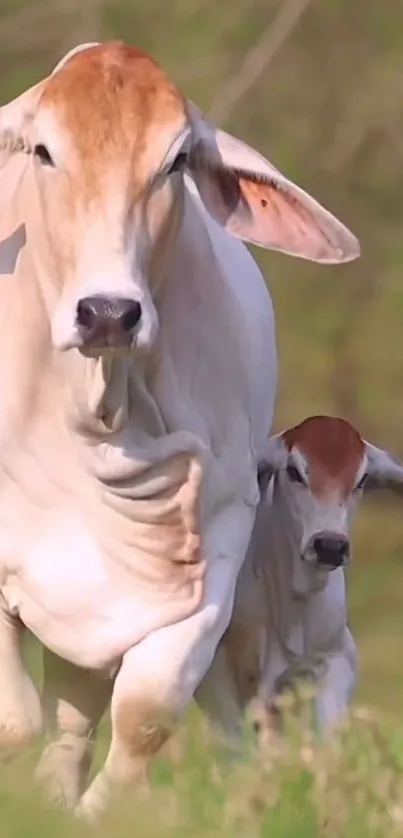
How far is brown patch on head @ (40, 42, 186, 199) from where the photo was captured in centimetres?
489

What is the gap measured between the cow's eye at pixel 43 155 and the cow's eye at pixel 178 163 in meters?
0.25

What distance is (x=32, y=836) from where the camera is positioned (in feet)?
11.0

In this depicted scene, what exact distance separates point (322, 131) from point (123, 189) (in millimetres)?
8359

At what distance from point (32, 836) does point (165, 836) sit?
25 centimetres

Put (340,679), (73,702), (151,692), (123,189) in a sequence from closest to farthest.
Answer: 1. (123,189)
2. (151,692)
3. (73,702)
4. (340,679)

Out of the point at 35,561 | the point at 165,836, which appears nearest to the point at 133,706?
the point at 35,561

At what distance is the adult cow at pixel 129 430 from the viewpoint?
5.05 m

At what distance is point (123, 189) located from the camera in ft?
15.9

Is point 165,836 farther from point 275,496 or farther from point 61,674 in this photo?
point 275,496

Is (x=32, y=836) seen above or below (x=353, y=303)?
above

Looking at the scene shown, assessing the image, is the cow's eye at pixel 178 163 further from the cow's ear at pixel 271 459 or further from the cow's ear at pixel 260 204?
the cow's ear at pixel 271 459

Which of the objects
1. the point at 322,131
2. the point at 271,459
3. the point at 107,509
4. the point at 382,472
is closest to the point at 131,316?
the point at 107,509

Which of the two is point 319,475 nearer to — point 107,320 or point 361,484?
point 361,484

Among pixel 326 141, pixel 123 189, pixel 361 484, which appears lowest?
pixel 326 141
